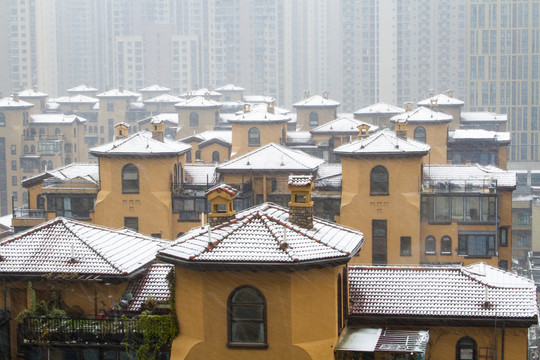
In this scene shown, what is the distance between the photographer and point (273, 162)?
64.6 m

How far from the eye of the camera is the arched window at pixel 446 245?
60.6 m

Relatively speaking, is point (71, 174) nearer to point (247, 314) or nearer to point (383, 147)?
point (383, 147)

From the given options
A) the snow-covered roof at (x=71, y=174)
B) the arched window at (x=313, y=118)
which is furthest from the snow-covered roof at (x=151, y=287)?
the arched window at (x=313, y=118)

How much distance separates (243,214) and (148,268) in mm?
5558

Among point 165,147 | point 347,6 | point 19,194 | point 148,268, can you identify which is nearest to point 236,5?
point 347,6

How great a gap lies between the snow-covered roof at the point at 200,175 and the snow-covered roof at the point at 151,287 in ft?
100

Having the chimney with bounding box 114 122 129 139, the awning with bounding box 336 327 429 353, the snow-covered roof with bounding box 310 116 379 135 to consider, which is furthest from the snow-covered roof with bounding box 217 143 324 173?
the awning with bounding box 336 327 429 353

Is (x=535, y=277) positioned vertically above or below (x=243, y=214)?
below

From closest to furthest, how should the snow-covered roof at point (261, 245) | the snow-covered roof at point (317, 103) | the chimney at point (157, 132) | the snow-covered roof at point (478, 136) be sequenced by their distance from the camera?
the snow-covered roof at point (261, 245), the chimney at point (157, 132), the snow-covered roof at point (478, 136), the snow-covered roof at point (317, 103)

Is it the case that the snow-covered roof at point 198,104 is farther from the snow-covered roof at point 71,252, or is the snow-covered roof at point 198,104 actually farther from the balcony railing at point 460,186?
the snow-covered roof at point 71,252

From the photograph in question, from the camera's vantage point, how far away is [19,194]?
4631 inches

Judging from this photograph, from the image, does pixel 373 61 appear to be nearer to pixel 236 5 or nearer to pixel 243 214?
pixel 236 5

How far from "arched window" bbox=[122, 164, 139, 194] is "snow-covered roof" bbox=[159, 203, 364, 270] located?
32.6 meters

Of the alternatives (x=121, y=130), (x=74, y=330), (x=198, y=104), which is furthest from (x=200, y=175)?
(x=198, y=104)
